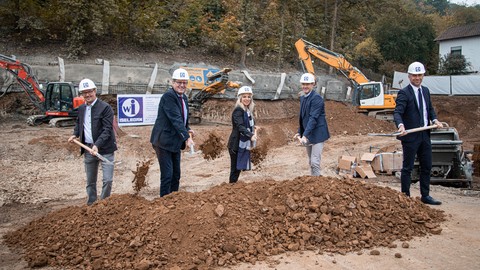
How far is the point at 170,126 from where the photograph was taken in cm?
604

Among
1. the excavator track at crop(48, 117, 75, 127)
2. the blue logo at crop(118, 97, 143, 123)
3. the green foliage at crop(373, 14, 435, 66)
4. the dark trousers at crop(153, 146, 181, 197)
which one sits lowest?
the dark trousers at crop(153, 146, 181, 197)

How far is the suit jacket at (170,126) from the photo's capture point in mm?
5935

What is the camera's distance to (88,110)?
20.2ft

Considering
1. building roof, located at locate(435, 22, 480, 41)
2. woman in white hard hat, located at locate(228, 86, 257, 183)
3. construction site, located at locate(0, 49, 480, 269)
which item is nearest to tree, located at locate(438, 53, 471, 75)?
building roof, located at locate(435, 22, 480, 41)

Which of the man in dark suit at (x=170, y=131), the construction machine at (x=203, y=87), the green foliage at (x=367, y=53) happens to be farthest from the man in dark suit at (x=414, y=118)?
the green foliage at (x=367, y=53)

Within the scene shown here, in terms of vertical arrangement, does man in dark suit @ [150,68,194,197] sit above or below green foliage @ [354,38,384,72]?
below

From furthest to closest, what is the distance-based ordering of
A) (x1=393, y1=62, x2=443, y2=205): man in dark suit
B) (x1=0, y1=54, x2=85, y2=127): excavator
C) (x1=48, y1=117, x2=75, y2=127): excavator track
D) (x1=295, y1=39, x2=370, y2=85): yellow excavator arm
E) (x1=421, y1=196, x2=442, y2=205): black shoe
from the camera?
(x1=295, y1=39, x2=370, y2=85): yellow excavator arm, (x1=0, y1=54, x2=85, y2=127): excavator, (x1=48, y1=117, x2=75, y2=127): excavator track, (x1=421, y1=196, x2=442, y2=205): black shoe, (x1=393, y1=62, x2=443, y2=205): man in dark suit

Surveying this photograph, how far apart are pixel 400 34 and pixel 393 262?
116ft

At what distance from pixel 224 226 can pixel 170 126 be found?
1.79 meters

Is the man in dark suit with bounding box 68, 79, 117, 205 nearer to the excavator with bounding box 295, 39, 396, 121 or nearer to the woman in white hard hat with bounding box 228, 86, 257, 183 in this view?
the woman in white hard hat with bounding box 228, 86, 257, 183

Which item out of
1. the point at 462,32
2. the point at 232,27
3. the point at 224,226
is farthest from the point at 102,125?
the point at 462,32

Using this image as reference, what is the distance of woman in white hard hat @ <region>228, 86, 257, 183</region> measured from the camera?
22.2ft

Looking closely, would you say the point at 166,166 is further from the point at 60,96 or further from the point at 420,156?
the point at 60,96

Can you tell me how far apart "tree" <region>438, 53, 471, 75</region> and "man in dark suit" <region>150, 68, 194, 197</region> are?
111ft
